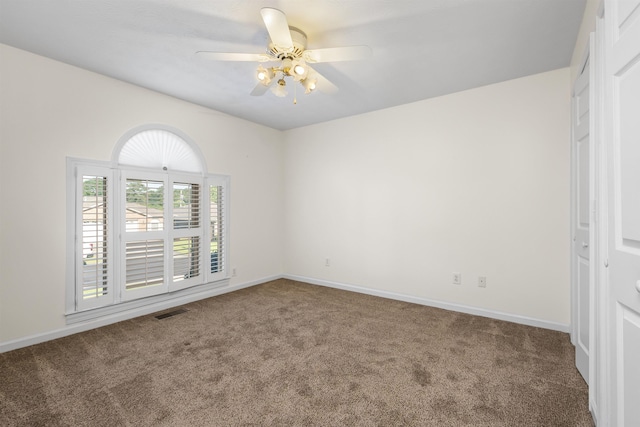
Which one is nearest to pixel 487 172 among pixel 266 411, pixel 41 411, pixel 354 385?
pixel 354 385

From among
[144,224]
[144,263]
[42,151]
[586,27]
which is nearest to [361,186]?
[586,27]

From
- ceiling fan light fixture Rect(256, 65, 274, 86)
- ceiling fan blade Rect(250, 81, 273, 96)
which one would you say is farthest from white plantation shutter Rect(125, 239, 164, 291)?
ceiling fan light fixture Rect(256, 65, 274, 86)

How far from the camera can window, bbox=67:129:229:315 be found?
3000 millimetres

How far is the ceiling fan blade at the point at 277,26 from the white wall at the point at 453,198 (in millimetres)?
2364

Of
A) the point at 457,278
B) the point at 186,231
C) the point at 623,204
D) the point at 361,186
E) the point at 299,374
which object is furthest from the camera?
the point at 361,186

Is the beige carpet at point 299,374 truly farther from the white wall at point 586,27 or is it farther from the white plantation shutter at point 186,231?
the white wall at point 586,27

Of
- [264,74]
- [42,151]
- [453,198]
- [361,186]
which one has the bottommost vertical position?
[453,198]

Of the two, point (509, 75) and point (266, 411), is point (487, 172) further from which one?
point (266, 411)

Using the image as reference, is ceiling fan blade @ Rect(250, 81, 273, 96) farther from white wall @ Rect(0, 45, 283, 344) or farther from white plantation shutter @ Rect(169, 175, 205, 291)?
white plantation shutter @ Rect(169, 175, 205, 291)

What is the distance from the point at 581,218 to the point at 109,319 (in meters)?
4.55

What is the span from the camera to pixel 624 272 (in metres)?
1.15

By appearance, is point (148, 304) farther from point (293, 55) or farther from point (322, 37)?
point (322, 37)

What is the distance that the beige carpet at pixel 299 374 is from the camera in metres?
1.75

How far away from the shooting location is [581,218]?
2.22m
